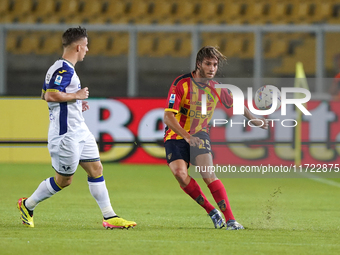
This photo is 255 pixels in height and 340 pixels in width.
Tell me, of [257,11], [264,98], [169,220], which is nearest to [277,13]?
[257,11]

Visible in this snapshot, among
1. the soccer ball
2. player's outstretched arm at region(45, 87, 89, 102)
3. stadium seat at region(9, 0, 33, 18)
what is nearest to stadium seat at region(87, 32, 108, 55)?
stadium seat at region(9, 0, 33, 18)

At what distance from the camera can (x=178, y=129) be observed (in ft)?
17.3

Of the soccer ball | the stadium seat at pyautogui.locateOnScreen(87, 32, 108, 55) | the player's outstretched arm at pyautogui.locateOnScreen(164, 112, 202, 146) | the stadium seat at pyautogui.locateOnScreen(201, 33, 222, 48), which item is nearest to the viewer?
the player's outstretched arm at pyautogui.locateOnScreen(164, 112, 202, 146)

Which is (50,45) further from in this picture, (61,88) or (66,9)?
(61,88)

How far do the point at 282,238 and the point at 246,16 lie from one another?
454 inches

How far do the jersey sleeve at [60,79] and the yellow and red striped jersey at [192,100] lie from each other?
875 mm

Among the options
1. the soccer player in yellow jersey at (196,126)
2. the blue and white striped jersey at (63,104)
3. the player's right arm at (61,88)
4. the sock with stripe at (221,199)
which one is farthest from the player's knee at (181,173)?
the player's right arm at (61,88)

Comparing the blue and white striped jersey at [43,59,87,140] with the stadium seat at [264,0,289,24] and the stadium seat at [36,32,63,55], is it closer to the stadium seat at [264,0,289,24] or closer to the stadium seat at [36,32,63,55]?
the stadium seat at [36,32,63,55]

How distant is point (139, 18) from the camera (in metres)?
15.6

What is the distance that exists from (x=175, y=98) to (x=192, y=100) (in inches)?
7.6

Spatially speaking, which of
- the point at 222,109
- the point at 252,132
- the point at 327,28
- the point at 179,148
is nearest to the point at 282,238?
the point at 179,148

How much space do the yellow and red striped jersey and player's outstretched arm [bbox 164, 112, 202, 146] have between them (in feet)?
0.32

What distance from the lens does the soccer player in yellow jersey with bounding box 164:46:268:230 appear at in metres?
5.32

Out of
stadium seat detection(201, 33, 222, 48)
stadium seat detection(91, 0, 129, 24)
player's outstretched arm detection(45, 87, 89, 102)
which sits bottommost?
player's outstretched arm detection(45, 87, 89, 102)
